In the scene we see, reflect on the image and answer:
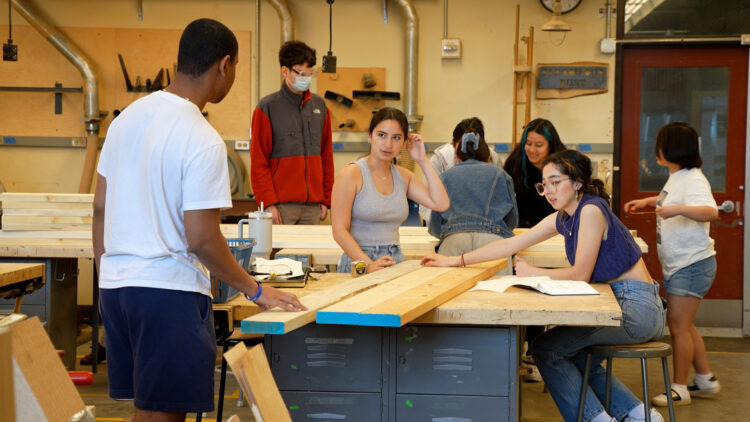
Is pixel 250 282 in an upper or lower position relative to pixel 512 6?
lower

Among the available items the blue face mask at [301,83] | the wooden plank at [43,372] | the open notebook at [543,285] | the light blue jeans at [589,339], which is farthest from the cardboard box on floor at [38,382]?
the blue face mask at [301,83]

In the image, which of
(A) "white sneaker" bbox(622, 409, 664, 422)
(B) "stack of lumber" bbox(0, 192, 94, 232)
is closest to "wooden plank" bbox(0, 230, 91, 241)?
(B) "stack of lumber" bbox(0, 192, 94, 232)

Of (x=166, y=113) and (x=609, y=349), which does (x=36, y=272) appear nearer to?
(x=166, y=113)

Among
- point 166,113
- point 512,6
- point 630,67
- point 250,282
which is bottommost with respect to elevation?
point 250,282

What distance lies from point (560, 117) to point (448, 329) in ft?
14.0

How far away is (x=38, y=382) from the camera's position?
3.13ft

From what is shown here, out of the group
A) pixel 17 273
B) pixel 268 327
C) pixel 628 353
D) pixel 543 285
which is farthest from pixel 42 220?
pixel 628 353

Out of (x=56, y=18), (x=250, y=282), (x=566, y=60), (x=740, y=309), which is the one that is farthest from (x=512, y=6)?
(x=250, y=282)

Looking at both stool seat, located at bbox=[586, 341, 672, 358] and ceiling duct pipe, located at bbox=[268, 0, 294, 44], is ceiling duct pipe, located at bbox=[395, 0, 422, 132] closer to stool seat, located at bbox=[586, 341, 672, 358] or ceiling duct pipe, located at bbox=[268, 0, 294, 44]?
ceiling duct pipe, located at bbox=[268, 0, 294, 44]

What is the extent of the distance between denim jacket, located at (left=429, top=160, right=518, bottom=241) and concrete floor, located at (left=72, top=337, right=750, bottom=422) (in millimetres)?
1027

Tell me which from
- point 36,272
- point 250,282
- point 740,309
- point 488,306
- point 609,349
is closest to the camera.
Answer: point 250,282

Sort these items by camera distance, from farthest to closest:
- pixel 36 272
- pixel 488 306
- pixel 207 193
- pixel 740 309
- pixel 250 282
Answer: pixel 740 309 → pixel 36 272 → pixel 488 306 → pixel 250 282 → pixel 207 193

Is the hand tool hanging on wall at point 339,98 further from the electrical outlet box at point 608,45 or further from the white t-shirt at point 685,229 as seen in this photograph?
the white t-shirt at point 685,229

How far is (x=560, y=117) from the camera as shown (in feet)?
20.8
